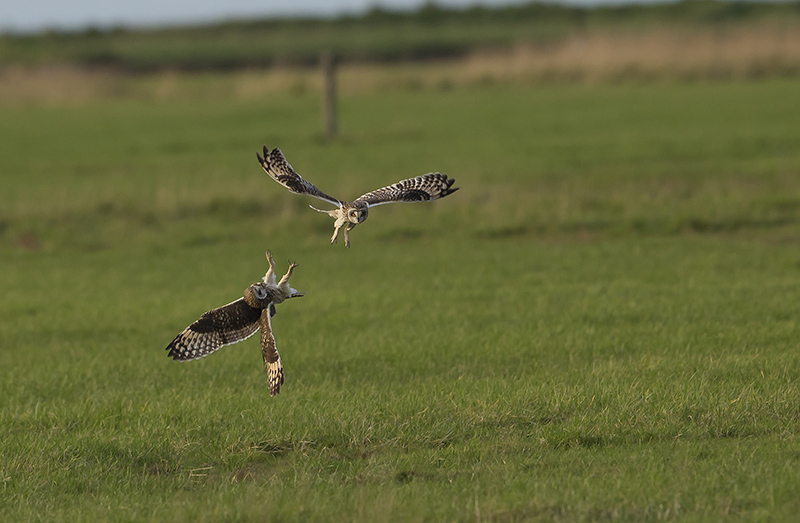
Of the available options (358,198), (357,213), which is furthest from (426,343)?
(357,213)

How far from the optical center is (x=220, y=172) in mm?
24516

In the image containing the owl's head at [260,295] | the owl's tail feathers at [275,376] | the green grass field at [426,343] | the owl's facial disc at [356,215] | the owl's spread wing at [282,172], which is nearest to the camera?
the owl's facial disc at [356,215]

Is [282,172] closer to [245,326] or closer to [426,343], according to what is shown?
[245,326]

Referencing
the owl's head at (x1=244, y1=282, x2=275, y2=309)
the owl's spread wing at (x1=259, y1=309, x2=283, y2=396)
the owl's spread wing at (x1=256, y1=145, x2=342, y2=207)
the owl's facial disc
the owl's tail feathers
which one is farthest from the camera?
the owl's tail feathers

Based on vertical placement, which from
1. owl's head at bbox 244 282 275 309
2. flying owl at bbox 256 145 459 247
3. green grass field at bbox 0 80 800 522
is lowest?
green grass field at bbox 0 80 800 522

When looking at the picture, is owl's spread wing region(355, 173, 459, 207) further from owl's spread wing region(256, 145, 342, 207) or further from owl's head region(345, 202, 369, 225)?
owl's head region(345, 202, 369, 225)

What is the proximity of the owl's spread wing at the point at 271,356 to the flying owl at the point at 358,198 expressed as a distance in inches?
20.9

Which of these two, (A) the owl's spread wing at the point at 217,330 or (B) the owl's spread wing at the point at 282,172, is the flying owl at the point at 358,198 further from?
(A) the owl's spread wing at the point at 217,330

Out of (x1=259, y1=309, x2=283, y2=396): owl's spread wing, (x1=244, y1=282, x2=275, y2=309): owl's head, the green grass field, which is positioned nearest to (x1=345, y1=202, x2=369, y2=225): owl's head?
(x1=244, y1=282, x2=275, y2=309): owl's head

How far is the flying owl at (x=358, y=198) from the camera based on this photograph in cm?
377

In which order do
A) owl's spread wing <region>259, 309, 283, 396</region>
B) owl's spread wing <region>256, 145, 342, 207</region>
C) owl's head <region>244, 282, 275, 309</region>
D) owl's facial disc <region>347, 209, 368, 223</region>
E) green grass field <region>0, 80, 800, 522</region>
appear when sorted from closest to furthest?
owl's facial disc <region>347, 209, 368, 223</region> < owl's spread wing <region>256, 145, 342, 207</region> < owl's head <region>244, 282, 275, 309</region> < owl's spread wing <region>259, 309, 283, 396</region> < green grass field <region>0, 80, 800, 522</region>

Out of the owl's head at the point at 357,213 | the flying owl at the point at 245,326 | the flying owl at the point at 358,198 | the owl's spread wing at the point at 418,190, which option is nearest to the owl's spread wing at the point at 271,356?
the flying owl at the point at 245,326

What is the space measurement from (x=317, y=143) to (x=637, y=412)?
74.7 feet

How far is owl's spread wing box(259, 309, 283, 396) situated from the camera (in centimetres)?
453
